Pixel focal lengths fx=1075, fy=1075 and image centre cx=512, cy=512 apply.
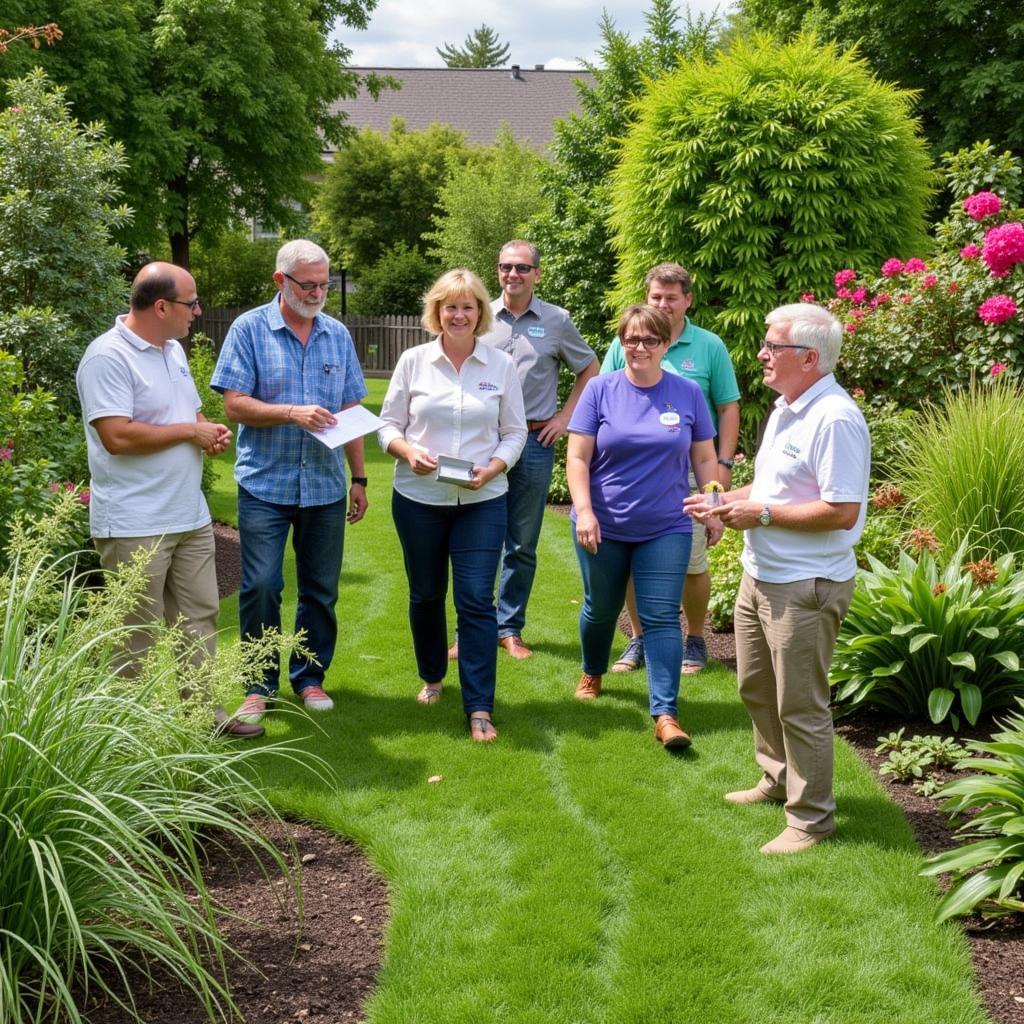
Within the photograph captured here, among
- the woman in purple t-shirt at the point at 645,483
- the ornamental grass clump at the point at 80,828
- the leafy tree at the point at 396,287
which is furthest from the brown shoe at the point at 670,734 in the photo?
the leafy tree at the point at 396,287

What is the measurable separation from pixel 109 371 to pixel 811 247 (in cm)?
675

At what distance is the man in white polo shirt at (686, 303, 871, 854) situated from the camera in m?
3.68

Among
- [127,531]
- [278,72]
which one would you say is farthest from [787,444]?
[278,72]

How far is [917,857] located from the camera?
3930 mm

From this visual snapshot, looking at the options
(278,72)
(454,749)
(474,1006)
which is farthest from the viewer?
(278,72)

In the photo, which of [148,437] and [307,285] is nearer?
[148,437]

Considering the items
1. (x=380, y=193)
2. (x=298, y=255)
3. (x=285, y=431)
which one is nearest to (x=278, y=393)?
(x=285, y=431)

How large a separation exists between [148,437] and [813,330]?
2.69m

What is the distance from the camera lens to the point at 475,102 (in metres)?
48.1

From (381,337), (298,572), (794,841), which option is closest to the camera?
(794,841)

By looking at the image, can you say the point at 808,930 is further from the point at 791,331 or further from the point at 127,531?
the point at 127,531

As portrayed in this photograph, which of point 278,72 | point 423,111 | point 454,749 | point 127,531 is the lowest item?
point 454,749

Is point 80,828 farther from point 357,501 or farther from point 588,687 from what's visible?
point 588,687

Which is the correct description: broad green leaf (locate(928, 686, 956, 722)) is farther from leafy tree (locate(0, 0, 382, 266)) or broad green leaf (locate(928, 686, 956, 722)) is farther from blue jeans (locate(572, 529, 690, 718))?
leafy tree (locate(0, 0, 382, 266))
